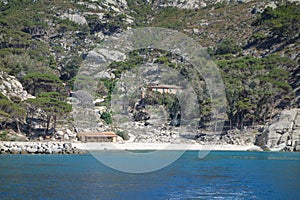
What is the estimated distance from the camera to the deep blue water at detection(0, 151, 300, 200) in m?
22.2

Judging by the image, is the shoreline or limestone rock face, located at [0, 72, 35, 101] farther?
limestone rock face, located at [0, 72, 35, 101]

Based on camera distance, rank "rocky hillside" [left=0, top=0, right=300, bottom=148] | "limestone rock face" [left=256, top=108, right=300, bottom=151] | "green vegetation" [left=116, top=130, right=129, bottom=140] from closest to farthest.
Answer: "limestone rock face" [left=256, top=108, right=300, bottom=151] < "rocky hillside" [left=0, top=0, right=300, bottom=148] < "green vegetation" [left=116, top=130, right=129, bottom=140]

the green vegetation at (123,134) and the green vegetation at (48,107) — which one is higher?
the green vegetation at (48,107)

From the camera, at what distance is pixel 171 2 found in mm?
121750

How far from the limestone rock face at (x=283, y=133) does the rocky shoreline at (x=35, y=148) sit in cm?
2064

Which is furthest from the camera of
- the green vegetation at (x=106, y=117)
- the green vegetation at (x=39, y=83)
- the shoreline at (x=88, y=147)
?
the green vegetation at (x=39, y=83)

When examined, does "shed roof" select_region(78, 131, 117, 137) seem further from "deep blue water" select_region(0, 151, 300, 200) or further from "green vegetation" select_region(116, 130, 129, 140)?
"deep blue water" select_region(0, 151, 300, 200)

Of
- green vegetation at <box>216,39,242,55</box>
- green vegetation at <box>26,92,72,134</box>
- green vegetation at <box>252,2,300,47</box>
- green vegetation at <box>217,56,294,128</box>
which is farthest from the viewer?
green vegetation at <box>216,39,242,55</box>

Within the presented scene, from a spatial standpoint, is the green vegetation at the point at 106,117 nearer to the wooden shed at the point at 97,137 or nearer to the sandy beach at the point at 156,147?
the wooden shed at the point at 97,137

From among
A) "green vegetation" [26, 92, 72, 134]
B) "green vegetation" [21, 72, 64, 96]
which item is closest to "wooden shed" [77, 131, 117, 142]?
"green vegetation" [26, 92, 72, 134]

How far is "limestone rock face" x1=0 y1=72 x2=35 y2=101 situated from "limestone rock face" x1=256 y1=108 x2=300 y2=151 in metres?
28.9

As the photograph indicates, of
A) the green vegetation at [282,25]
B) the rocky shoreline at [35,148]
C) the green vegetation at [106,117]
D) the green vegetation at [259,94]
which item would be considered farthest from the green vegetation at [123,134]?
the green vegetation at [282,25]

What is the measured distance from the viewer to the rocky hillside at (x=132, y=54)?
5822 centimetres

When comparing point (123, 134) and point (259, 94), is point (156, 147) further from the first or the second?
point (259, 94)
